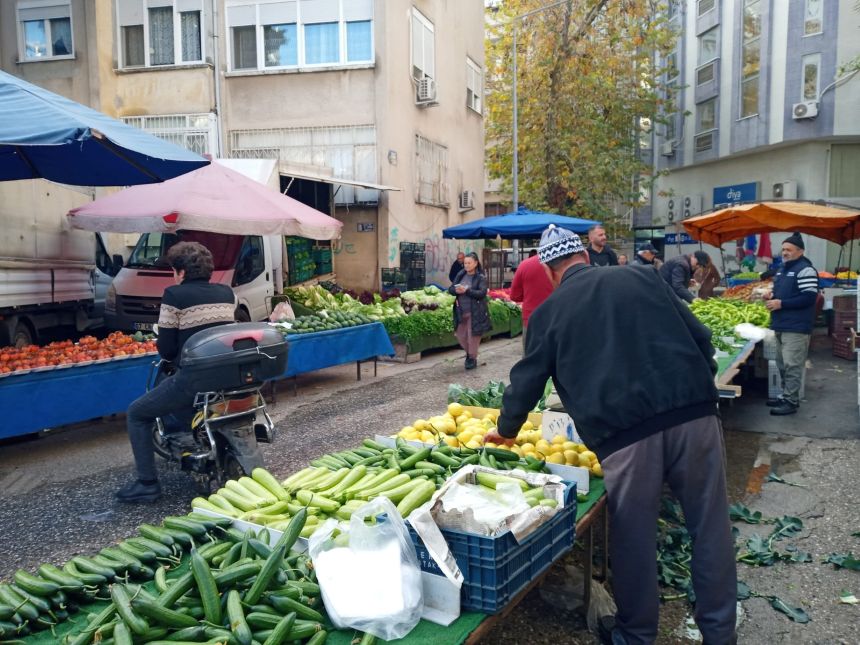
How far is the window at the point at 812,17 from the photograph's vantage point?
23859 mm

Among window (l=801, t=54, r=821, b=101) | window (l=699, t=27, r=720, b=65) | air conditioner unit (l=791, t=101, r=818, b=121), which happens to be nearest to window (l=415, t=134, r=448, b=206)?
air conditioner unit (l=791, t=101, r=818, b=121)

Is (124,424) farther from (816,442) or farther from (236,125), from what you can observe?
(236,125)

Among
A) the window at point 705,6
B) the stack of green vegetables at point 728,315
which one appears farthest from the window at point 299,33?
the window at point 705,6

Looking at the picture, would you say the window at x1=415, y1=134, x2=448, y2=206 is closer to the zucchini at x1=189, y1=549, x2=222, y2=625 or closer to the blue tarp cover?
the blue tarp cover

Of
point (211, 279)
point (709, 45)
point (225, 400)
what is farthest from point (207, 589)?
point (709, 45)

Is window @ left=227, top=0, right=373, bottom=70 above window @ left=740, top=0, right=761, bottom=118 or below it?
below

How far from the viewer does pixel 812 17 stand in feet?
79.0

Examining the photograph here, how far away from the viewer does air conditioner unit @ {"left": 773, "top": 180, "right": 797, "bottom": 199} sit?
25.5m

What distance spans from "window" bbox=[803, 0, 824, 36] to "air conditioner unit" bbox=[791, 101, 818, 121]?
97.2 inches

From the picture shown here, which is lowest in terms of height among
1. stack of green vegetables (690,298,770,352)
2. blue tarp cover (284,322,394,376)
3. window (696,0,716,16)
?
blue tarp cover (284,322,394,376)

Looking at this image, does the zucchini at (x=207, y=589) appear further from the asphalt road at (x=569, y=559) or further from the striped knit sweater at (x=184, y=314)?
the striped knit sweater at (x=184, y=314)

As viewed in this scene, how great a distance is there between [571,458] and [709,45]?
3195cm

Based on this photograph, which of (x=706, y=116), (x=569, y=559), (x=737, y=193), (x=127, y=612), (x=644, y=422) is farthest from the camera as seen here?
(x=706, y=116)

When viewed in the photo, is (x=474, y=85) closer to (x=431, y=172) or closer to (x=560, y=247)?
(x=431, y=172)
